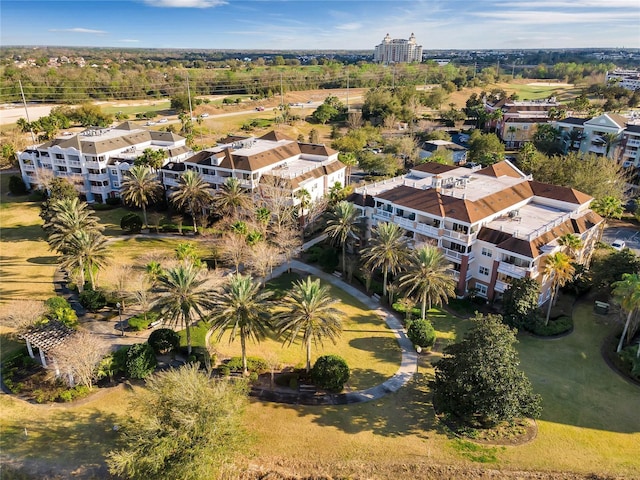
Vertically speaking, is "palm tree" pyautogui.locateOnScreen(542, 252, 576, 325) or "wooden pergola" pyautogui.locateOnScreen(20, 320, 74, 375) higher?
"palm tree" pyautogui.locateOnScreen(542, 252, 576, 325)

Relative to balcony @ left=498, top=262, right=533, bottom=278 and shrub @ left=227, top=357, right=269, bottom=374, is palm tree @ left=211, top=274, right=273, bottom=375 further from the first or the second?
balcony @ left=498, top=262, right=533, bottom=278

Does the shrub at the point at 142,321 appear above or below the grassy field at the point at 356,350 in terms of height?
above

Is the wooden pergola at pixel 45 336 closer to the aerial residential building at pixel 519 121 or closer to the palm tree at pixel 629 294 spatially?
the palm tree at pixel 629 294

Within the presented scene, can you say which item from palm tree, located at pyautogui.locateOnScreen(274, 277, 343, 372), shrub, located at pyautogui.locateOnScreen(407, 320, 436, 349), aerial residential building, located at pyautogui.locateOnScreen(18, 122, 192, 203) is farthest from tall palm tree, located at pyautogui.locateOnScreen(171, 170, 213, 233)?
shrub, located at pyautogui.locateOnScreen(407, 320, 436, 349)

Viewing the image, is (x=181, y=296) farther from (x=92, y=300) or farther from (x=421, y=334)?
(x=421, y=334)

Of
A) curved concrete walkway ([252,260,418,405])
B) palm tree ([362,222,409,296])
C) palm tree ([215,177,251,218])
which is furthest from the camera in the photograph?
palm tree ([215,177,251,218])

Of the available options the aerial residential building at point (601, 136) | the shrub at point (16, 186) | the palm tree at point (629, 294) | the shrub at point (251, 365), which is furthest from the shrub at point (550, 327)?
the shrub at point (16, 186)
